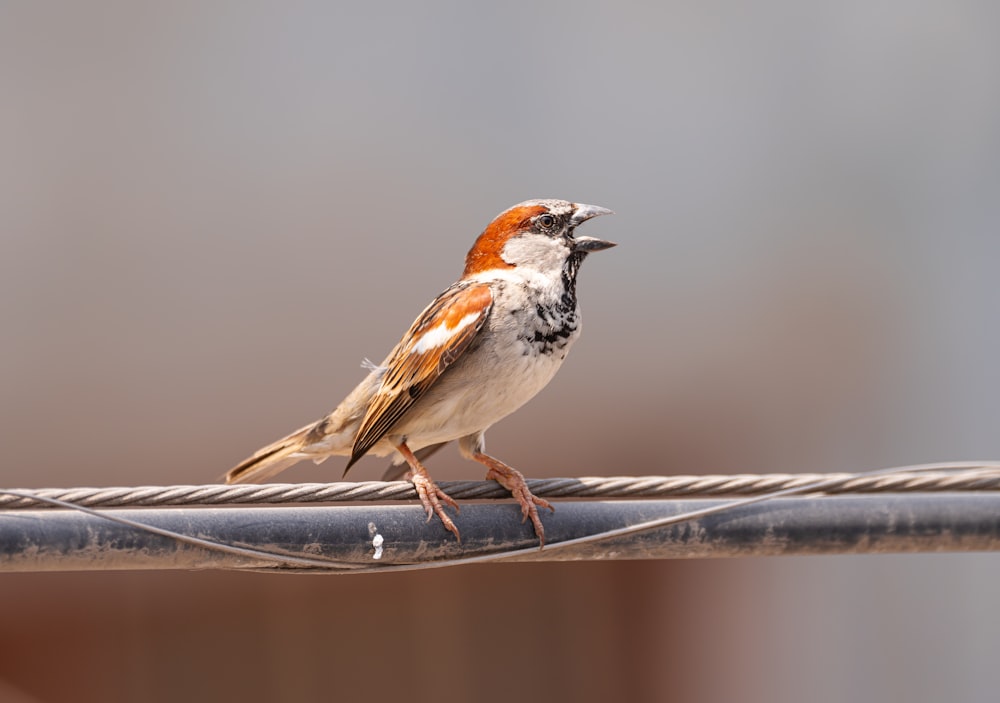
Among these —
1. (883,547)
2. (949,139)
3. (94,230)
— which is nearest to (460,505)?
(883,547)

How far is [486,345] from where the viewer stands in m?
3.16

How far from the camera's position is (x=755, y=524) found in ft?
8.38

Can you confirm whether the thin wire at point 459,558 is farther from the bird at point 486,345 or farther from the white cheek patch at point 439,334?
the white cheek patch at point 439,334

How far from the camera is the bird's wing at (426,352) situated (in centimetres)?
314

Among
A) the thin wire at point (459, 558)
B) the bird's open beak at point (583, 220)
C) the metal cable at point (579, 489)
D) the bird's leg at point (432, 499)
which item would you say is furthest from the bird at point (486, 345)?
the thin wire at point (459, 558)

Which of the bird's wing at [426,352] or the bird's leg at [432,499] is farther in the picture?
the bird's wing at [426,352]

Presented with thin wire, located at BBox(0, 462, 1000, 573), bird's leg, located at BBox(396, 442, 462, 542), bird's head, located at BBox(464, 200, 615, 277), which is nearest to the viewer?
thin wire, located at BBox(0, 462, 1000, 573)

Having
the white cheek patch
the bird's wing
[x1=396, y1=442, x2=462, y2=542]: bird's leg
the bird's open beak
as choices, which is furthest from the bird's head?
[x1=396, y1=442, x2=462, y2=542]: bird's leg

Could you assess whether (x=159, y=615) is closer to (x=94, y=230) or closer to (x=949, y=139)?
(x=94, y=230)

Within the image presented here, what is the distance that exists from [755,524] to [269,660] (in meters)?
3.49

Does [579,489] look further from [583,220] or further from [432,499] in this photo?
[583,220]

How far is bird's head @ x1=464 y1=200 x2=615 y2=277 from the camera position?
3350 millimetres

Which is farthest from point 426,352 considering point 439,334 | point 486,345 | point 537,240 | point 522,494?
point 522,494

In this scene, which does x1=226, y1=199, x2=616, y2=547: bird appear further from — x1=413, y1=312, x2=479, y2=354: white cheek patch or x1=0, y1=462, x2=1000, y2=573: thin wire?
x1=0, y1=462, x2=1000, y2=573: thin wire
